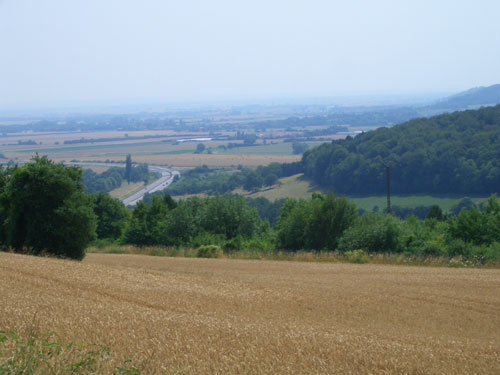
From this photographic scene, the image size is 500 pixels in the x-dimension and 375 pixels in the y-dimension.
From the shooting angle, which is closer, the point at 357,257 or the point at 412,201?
the point at 357,257

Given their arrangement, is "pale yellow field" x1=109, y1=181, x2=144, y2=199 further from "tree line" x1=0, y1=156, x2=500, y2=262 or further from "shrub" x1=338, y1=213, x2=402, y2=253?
"shrub" x1=338, y1=213, x2=402, y2=253

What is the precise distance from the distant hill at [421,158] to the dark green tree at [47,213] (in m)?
73.9

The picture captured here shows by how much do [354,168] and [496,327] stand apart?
282ft

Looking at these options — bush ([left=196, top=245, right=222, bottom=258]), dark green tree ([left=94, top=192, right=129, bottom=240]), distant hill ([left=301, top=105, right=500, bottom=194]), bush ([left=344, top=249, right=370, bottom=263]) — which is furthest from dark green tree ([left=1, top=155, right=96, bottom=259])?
distant hill ([left=301, top=105, right=500, bottom=194])

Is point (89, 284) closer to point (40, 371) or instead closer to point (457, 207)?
point (40, 371)

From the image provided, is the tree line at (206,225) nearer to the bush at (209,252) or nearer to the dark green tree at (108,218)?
the dark green tree at (108,218)

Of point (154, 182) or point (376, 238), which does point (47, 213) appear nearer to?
point (376, 238)

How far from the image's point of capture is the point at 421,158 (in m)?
94.6

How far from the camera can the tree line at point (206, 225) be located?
24.8 m

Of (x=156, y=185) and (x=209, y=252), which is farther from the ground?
(x=209, y=252)

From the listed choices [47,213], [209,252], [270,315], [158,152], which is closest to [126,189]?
[158,152]

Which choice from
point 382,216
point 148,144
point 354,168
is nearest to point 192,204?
point 382,216

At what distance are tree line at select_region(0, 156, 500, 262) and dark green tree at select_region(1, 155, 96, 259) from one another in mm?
43

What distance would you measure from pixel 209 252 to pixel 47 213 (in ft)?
37.1
